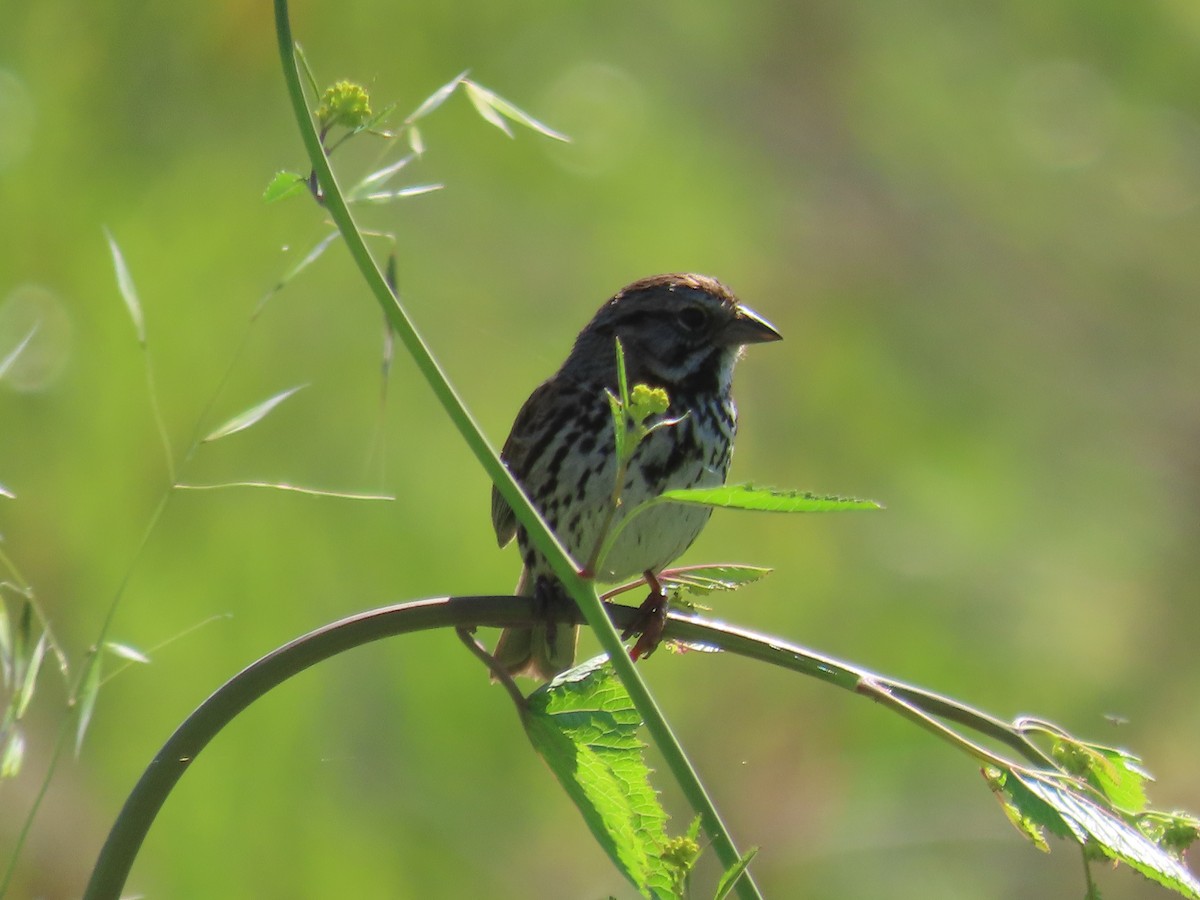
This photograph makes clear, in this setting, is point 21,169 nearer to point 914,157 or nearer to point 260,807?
point 260,807

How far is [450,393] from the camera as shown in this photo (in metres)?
1.18

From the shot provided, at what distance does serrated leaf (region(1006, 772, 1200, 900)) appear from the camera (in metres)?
1.28

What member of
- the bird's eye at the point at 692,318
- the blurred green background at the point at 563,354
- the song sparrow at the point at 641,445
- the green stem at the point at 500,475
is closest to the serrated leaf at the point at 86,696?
the green stem at the point at 500,475

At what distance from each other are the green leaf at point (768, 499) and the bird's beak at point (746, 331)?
6.72ft

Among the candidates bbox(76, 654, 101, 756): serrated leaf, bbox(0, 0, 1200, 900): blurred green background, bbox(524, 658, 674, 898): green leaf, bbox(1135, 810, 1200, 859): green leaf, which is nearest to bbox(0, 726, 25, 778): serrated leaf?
bbox(76, 654, 101, 756): serrated leaf

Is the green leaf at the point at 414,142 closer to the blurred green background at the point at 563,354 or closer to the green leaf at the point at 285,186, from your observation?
the green leaf at the point at 285,186

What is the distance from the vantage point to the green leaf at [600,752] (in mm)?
1332

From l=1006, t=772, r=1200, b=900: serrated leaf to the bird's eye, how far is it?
1.97 meters

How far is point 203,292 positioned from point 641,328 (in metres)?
1.84

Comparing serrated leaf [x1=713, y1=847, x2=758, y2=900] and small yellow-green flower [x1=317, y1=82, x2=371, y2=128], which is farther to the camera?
small yellow-green flower [x1=317, y1=82, x2=371, y2=128]

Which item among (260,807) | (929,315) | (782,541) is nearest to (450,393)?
(260,807)

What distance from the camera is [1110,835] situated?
1310 mm

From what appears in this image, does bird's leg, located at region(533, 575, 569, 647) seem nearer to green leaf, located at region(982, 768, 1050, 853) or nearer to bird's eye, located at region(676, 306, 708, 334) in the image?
green leaf, located at region(982, 768, 1050, 853)

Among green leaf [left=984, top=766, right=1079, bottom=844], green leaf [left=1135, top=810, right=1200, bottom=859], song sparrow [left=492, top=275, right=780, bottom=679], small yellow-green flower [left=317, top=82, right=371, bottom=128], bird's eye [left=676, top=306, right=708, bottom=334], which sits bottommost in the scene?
green leaf [left=1135, top=810, right=1200, bottom=859]
